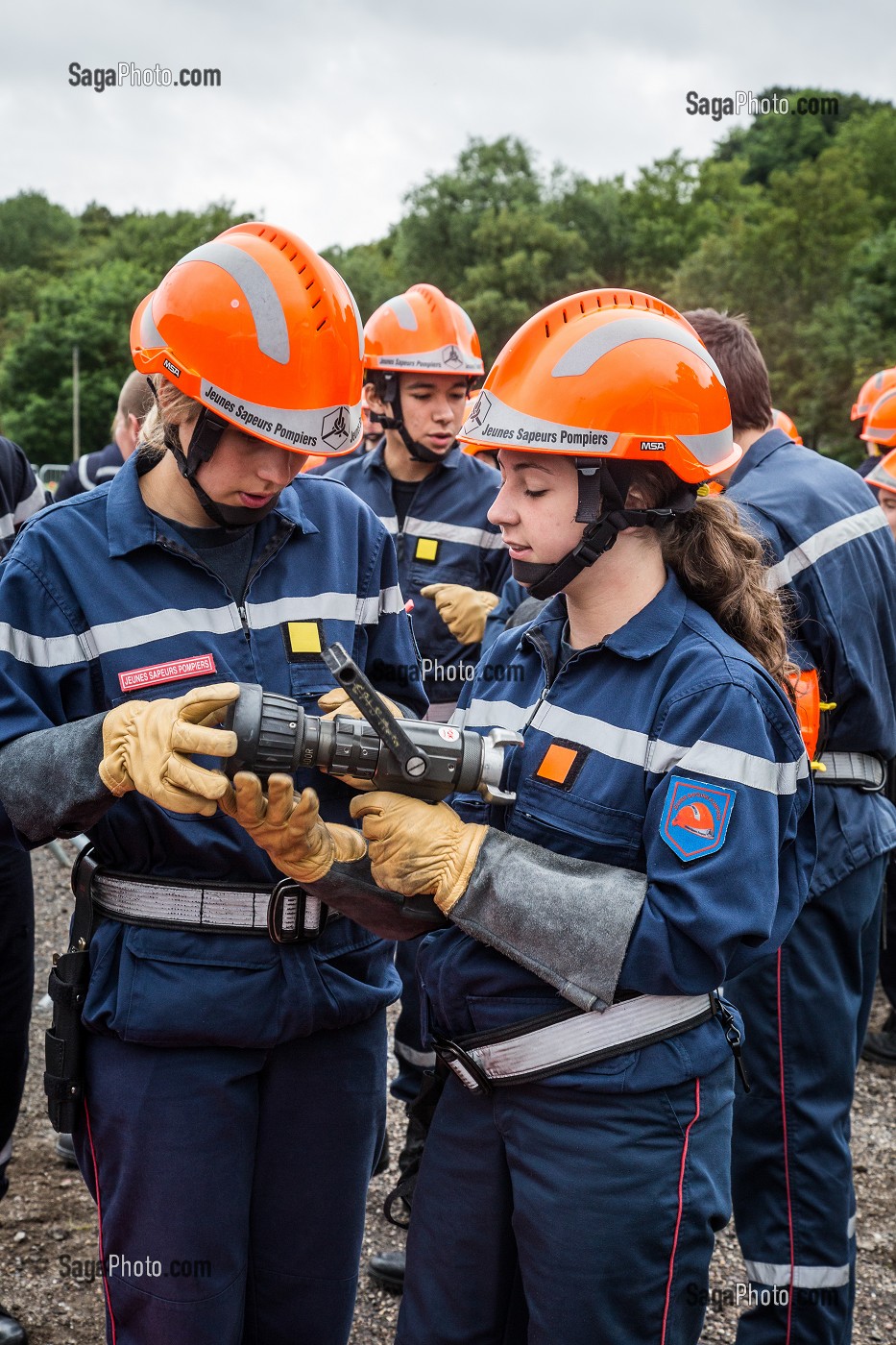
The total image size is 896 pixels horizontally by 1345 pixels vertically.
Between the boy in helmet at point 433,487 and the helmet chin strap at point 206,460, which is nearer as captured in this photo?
the helmet chin strap at point 206,460

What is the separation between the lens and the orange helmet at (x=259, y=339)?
2281mm

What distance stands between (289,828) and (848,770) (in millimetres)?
1877

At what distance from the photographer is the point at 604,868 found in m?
2.08

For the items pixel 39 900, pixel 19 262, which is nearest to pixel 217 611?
pixel 39 900

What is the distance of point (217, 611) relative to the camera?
2.42m

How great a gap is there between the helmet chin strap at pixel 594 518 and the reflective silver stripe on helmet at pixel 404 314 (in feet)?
11.0

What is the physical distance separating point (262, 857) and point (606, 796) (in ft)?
2.24

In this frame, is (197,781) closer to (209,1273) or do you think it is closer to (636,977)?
(636,977)

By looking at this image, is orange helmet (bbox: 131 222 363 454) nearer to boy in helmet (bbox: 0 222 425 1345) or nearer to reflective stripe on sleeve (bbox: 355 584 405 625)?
boy in helmet (bbox: 0 222 425 1345)

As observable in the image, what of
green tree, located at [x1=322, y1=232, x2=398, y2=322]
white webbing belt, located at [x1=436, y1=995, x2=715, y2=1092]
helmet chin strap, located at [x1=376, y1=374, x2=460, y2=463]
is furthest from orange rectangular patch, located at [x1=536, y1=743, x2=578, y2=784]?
green tree, located at [x1=322, y1=232, x2=398, y2=322]

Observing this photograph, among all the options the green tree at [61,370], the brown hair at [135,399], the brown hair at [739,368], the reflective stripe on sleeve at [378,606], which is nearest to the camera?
the reflective stripe on sleeve at [378,606]

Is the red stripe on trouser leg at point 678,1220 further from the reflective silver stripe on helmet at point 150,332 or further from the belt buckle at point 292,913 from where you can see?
the reflective silver stripe on helmet at point 150,332

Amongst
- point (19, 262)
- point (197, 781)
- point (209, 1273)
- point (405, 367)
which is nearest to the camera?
point (197, 781)

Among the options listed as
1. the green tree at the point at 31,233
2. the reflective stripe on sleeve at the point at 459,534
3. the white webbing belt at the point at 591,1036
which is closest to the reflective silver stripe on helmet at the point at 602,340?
the white webbing belt at the point at 591,1036
